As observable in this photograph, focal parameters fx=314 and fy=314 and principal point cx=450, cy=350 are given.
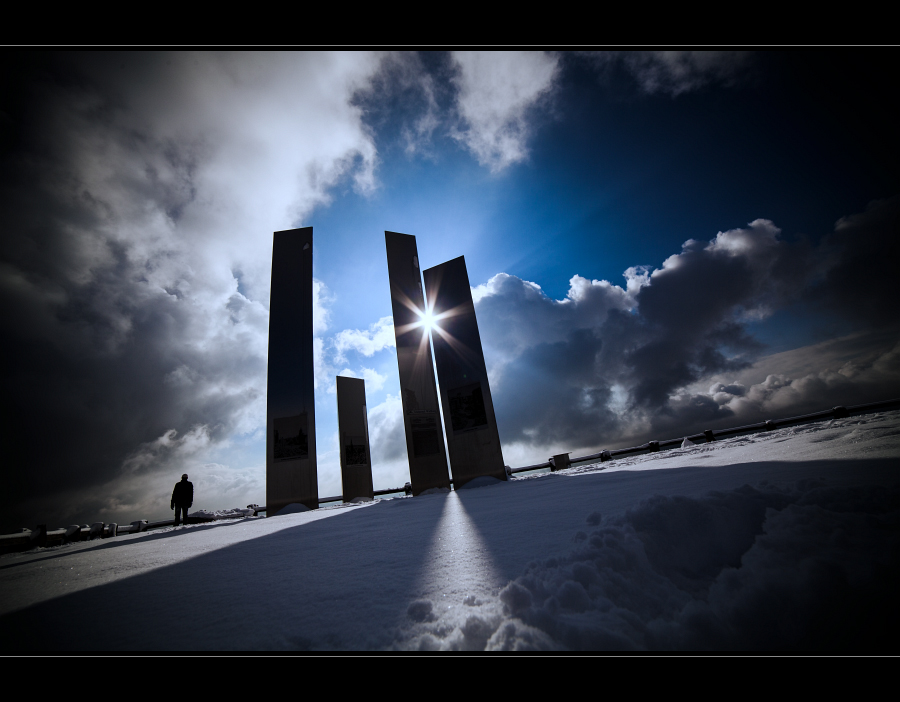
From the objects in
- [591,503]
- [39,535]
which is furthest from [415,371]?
[39,535]

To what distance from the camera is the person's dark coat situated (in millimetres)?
9789

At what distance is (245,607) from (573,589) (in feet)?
5.79

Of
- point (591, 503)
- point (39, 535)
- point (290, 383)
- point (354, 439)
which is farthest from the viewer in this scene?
point (354, 439)

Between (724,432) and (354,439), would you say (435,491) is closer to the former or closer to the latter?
(354,439)

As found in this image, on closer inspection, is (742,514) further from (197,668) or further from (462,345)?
(462,345)

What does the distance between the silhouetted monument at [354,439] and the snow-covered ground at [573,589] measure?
9867 mm

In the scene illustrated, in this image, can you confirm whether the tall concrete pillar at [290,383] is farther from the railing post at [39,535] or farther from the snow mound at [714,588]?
the snow mound at [714,588]

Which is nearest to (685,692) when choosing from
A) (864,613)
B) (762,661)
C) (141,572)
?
(762,661)

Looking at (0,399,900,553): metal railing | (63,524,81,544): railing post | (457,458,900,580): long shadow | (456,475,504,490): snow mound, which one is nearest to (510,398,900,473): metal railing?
(0,399,900,553): metal railing

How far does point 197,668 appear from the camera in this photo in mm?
1354

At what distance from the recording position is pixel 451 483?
940 cm

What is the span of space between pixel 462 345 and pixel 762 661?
860cm

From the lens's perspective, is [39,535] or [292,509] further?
[292,509]
